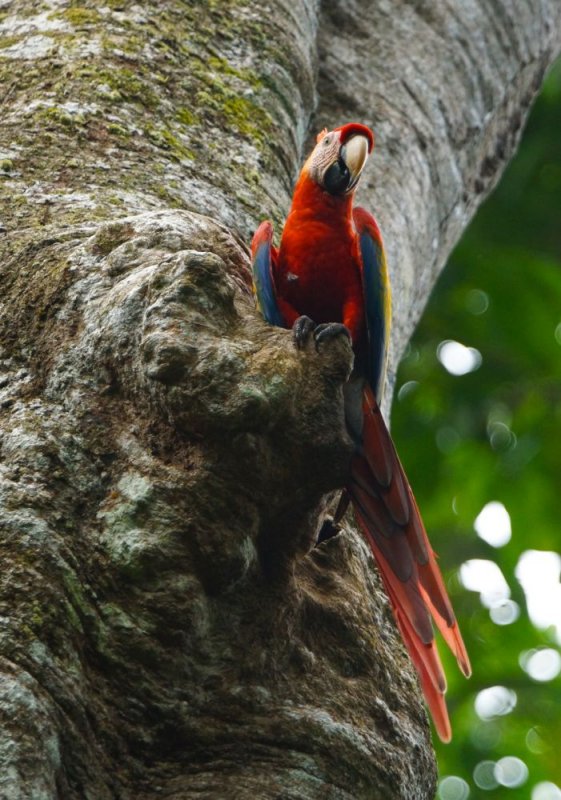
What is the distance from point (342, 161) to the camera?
2.74 metres

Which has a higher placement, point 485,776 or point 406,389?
point 406,389

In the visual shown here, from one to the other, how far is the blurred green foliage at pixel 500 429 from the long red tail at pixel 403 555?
A: 243 cm

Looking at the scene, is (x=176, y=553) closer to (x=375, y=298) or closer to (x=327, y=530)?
(x=327, y=530)

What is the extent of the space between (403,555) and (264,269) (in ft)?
2.29

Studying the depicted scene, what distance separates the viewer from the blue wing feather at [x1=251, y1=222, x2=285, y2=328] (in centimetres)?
222

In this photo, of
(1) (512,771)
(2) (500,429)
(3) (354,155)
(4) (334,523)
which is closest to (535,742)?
(1) (512,771)

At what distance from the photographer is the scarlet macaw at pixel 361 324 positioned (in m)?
1.98

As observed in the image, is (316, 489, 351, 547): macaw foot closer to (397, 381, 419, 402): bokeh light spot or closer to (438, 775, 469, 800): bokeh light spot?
(397, 381, 419, 402): bokeh light spot

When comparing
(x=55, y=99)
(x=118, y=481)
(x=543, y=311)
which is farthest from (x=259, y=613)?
(x=543, y=311)

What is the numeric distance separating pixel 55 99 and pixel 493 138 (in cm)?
212

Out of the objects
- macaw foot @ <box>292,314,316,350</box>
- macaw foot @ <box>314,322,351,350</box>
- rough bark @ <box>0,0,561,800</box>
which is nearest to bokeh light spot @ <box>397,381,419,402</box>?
rough bark @ <box>0,0,561,800</box>

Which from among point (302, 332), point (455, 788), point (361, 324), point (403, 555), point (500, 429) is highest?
point (302, 332)

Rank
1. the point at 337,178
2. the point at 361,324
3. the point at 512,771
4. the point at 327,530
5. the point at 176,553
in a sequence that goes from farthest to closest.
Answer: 1. the point at 512,771
2. the point at 337,178
3. the point at 361,324
4. the point at 327,530
5. the point at 176,553

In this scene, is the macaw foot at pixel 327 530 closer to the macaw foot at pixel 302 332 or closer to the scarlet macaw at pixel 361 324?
the scarlet macaw at pixel 361 324
